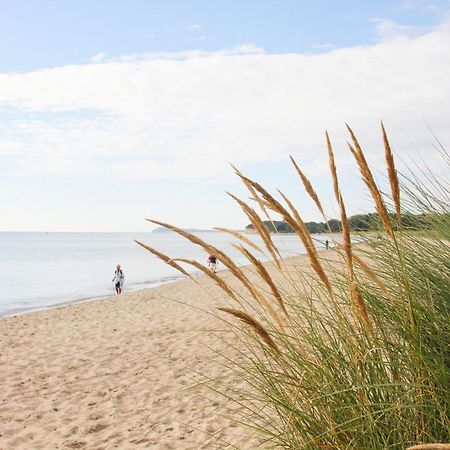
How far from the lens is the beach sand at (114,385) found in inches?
279

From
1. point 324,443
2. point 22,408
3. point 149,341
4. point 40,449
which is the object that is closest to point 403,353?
point 324,443

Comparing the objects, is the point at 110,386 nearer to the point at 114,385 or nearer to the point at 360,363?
the point at 114,385

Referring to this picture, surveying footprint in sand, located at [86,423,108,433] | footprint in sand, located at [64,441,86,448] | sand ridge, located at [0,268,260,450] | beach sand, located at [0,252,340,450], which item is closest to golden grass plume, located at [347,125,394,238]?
beach sand, located at [0,252,340,450]

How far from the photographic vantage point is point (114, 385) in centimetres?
977

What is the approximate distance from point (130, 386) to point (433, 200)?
7.45 meters

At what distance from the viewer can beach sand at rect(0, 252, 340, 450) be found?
23.3ft

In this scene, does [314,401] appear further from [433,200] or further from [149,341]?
[149,341]

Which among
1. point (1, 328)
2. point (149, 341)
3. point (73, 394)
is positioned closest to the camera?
point (73, 394)

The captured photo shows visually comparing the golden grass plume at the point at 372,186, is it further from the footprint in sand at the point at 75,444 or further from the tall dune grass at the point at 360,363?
the footprint in sand at the point at 75,444

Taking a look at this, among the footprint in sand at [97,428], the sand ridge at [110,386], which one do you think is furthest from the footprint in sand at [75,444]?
the footprint in sand at [97,428]

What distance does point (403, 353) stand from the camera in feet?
7.31

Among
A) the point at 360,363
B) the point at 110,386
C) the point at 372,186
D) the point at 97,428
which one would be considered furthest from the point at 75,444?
the point at 372,186

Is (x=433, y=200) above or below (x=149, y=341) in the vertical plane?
above

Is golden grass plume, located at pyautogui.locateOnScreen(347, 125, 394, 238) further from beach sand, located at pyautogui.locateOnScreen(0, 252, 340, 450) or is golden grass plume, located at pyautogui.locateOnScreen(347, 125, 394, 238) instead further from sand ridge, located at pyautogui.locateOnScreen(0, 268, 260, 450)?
sand ridge, located at pyautogui.locateOnScreen(0, 268, 260, 450)
